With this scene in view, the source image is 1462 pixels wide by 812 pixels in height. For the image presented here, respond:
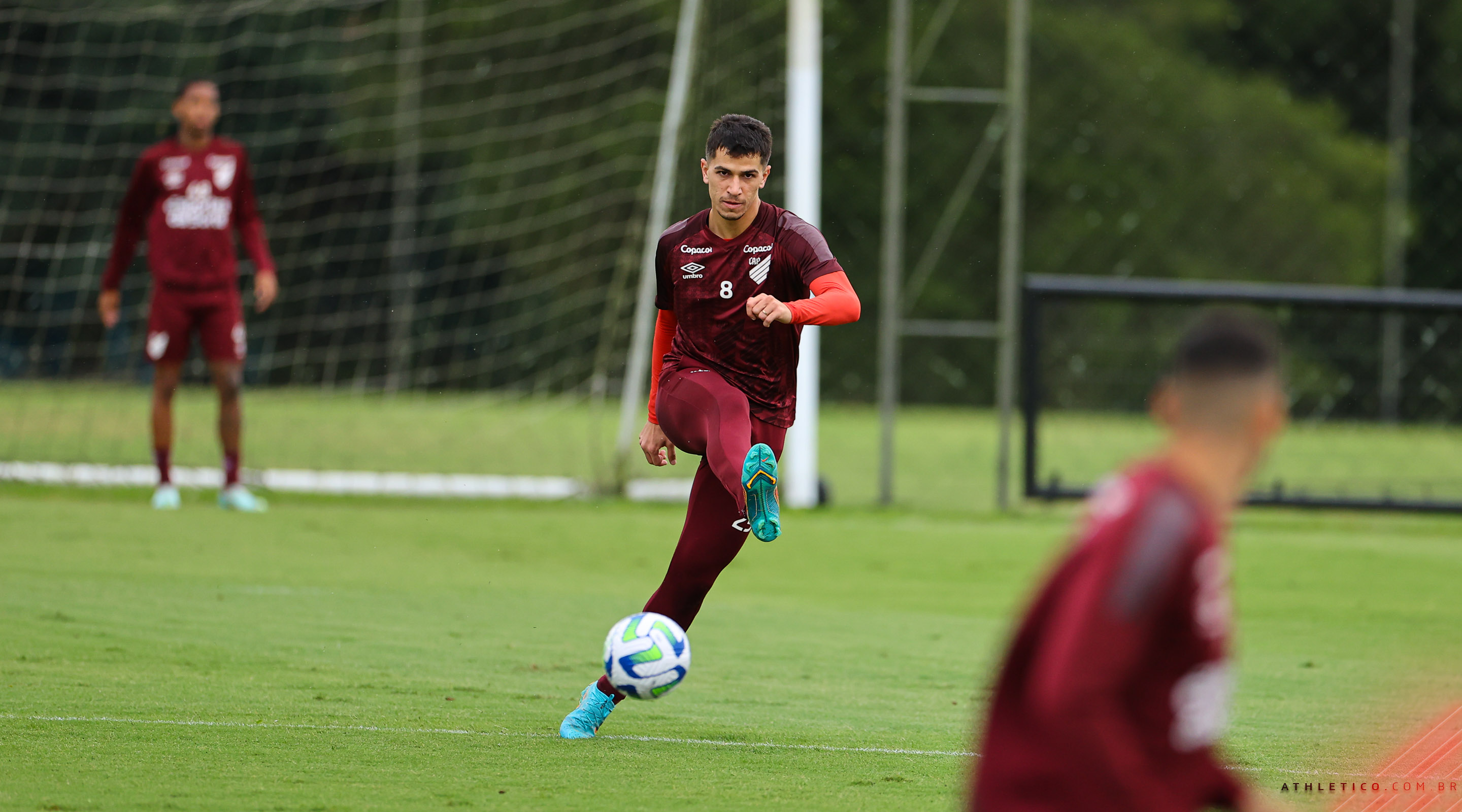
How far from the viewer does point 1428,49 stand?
2361 centimetres

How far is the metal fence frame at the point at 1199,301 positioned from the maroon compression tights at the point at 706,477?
25.5ft

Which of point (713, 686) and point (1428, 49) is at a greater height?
point (1428, 49)

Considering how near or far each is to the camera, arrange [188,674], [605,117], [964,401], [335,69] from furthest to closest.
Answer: [964,401] < [605,117] < [335,69] < [188,674]

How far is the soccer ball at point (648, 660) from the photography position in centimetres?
487

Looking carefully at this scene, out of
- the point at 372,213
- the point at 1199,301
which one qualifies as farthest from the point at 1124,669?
the point at 372,213

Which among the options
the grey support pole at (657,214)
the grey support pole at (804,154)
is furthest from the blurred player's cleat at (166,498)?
the grey support pole at (804,154)

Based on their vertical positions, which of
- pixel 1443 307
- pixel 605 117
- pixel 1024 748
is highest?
pixel 605 117

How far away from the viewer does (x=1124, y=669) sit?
7.68ft

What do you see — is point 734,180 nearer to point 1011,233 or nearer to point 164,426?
point 164,426

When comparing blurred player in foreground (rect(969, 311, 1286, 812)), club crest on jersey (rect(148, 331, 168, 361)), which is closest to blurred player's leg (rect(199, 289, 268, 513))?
club crest on jersey (rect(148, 331, 168, 361))

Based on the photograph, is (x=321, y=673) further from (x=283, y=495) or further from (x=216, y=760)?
(x=283, y=495)

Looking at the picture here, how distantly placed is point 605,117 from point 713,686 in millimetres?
16485

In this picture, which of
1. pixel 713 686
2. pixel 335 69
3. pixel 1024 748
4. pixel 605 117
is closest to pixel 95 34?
pixel 335 69

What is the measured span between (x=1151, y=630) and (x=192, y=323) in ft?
33.2
